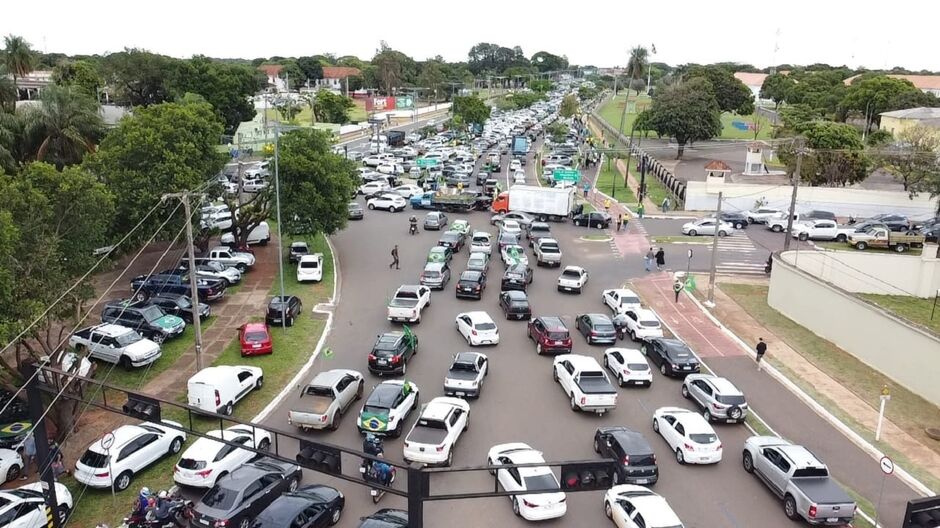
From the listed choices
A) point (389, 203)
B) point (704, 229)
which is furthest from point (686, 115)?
point (389, 203)

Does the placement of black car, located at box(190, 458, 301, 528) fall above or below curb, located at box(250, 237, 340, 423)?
above

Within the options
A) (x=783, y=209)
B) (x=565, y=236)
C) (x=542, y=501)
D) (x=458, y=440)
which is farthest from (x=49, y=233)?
(x=783, y=209)

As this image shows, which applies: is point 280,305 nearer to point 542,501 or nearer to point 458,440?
point 458,440

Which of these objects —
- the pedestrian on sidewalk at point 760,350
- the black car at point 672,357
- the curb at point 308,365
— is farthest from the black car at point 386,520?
the pedestrian on sidewalk at point 760,350

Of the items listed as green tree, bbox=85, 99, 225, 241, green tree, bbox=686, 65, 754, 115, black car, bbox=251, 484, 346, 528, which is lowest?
black car, bbox=251, 484, 346, 528

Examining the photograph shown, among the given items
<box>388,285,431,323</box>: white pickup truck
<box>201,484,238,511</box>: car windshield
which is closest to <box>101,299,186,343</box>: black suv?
<box>388,285,431,323</box>: white pickup truck

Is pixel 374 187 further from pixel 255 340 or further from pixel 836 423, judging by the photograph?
pixel 836 423

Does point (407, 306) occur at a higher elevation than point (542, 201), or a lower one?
lower

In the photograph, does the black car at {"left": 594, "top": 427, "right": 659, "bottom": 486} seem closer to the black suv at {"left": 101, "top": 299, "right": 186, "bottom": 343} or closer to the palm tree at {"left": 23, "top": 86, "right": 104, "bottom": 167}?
the black suv at {"left": 101, "top": 299, "right": 186, "bottom": 343}
